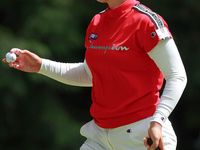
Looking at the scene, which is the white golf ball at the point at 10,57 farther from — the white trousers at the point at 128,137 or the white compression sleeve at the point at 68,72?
the white trousers at the point at 128,137

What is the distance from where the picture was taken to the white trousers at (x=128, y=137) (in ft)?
5.28

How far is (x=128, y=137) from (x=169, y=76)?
1.21 feet

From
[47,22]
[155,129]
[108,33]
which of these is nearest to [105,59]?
[108,33]

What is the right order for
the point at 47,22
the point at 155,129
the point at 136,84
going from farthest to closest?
the point at 47,22 < the point at 136,84 < the point at 155,129

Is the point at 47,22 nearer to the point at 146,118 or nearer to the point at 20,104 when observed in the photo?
the point at 20,104

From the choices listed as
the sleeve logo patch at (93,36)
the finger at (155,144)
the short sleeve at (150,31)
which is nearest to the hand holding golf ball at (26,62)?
the sleeve logo patch at (93,36)

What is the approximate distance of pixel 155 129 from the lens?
143 centimetres

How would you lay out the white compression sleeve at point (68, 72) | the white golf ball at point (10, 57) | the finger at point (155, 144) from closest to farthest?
1. the finger at point (155, 144)
2. the white golf ball at point (10, 57)
3. the white compression sleeve at point (68, 72)

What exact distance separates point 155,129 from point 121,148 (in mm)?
306

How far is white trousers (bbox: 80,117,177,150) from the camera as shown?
5.28ft

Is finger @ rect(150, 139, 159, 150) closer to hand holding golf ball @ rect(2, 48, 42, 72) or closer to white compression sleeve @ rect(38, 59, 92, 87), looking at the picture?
white compression sleeve @ rect(38, 59, 92, 87)

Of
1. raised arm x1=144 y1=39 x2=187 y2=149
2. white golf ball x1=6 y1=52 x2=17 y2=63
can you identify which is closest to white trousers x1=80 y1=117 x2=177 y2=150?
raised arm x1=144 y1=39 x2=187 y2=149

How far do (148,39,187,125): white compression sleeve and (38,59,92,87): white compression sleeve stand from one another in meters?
0.60

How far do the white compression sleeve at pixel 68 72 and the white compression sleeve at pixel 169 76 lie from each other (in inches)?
23.7
